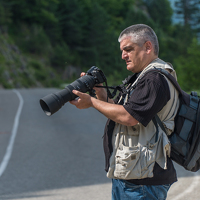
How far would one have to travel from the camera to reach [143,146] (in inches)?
96.5

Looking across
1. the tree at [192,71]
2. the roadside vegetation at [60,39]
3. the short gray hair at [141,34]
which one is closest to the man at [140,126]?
the short gray hair at [141,34]

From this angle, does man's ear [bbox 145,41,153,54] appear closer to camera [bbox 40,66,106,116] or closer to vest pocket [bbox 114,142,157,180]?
camera [bbox 40,66,106,116]

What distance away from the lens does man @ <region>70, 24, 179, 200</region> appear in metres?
2.39

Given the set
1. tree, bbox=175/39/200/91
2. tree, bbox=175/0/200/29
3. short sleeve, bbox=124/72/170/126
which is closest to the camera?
short sleeve, bbox=124/72/170/126

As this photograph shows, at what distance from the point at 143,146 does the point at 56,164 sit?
467 centimetres

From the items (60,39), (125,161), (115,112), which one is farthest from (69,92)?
(60,39)

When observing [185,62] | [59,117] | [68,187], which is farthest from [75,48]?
[68,187]

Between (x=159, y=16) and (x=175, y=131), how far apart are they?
9754 cm

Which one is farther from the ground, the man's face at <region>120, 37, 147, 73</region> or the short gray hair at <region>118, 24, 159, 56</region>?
the short gray hair at <region>118, 24, 159, 56</region>

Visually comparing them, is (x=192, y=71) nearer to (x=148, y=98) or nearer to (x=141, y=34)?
(x=141, y=34)

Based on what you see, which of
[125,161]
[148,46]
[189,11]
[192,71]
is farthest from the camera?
[189,11]

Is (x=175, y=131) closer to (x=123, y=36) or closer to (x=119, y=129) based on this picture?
(x=119, y=129)

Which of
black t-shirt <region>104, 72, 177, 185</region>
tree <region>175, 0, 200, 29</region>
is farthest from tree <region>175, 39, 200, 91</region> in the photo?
tree <region>175, 0, 200, 29</region>

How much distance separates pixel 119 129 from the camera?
2557 mm
